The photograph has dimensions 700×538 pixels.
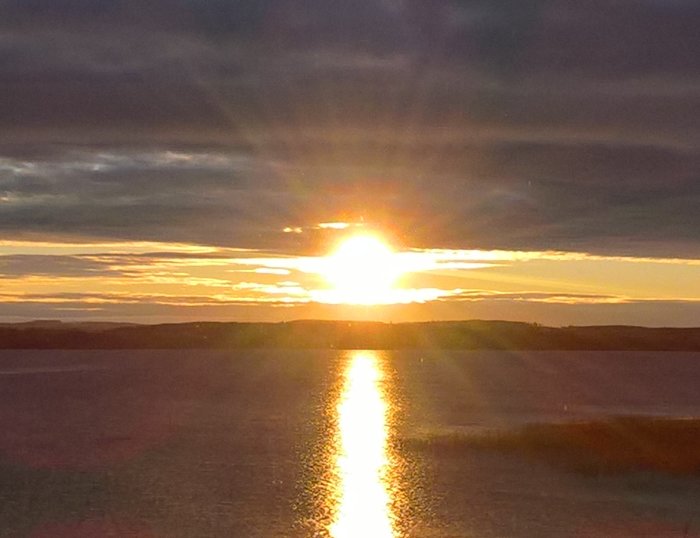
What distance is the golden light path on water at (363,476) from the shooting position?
46750 millimetres

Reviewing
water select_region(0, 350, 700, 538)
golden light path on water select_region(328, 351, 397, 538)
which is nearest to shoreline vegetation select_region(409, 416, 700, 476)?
water select_region(0, 350, 700, 538)

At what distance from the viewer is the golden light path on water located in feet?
153

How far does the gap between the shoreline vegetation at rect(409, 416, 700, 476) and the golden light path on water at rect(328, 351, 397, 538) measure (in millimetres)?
4747

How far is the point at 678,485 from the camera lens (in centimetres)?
5478

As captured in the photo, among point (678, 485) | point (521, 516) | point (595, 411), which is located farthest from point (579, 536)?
point (595, 411)

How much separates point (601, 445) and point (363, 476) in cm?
1687

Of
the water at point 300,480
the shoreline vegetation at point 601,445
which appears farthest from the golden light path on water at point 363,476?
the shoreline vegetation at point 601,445

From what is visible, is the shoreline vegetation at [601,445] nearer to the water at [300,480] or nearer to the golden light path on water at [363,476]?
the water at [300,480]

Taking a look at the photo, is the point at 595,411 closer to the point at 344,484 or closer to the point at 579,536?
the point at 344,484

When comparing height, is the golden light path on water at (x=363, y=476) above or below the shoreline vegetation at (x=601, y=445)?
below

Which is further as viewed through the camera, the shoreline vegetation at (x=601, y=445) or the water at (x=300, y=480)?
the shoreline vegetation at (x=601, y=445)

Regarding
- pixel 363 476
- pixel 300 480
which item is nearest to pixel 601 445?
pixel 363 476

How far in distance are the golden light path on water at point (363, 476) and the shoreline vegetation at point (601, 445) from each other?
475 cm

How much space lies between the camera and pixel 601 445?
69062 mm
